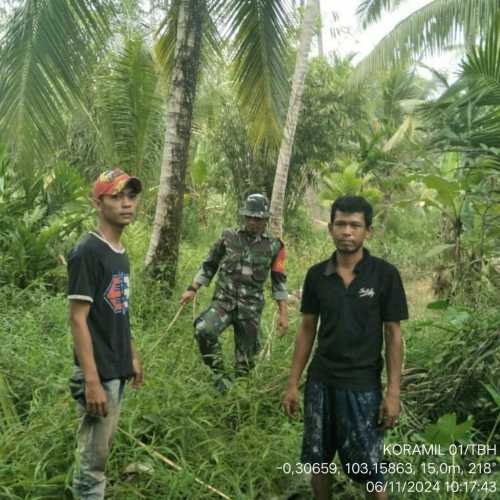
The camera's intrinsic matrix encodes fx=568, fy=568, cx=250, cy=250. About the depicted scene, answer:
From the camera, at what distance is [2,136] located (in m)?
4.61

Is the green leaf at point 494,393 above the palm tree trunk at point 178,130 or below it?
below

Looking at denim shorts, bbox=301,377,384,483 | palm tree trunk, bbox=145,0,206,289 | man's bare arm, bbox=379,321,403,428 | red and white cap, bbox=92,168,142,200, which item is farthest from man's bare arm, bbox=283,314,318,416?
palm tree trunk, bbox=145,0,206,289

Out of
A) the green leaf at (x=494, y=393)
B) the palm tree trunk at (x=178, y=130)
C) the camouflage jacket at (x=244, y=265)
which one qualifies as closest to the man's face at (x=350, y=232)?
the green leaf at (x=494, y=393)

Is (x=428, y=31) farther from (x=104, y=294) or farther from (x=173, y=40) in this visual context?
(x=104, y=294)

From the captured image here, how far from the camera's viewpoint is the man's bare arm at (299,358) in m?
2.59

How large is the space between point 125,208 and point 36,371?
2.01m

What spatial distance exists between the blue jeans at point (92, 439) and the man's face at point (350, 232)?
1.11 m

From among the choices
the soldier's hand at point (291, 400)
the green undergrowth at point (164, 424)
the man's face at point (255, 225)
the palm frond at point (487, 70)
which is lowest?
the green undergrowth at point (164, 424)

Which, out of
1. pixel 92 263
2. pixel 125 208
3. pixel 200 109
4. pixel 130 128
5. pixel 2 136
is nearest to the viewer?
pixel 92 263

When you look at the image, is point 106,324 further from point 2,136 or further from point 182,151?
point 182,151

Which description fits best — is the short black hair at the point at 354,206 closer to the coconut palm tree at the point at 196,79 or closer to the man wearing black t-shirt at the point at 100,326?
the man wearing black t-shirt at the point at 100,326

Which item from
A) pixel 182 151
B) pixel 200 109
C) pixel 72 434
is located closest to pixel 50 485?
pixel 72 434

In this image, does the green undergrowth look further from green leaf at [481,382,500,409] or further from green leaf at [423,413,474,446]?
green leaf at [423,413,474,446]

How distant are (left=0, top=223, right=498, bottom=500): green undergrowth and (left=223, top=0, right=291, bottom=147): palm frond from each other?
2.97 metres
